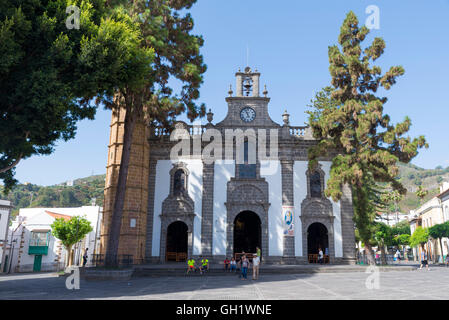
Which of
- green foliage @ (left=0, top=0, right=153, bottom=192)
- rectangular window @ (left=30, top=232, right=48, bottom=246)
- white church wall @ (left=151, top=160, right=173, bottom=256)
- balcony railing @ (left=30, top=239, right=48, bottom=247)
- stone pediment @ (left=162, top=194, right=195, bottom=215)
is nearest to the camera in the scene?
green foliage @ (left=0, top=0, right=153, bottom=192)

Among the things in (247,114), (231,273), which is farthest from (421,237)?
(231,273)

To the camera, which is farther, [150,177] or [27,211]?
[27,211]

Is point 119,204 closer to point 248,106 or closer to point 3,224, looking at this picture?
point 248,106

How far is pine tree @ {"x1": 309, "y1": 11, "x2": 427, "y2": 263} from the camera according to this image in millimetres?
21125

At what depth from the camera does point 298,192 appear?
80.0ft

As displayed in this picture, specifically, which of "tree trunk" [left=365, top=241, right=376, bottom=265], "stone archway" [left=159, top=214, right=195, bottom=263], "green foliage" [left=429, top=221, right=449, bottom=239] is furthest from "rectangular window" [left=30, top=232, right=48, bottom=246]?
"green foliage" [left=429, top=221, right=449, bottom=239]

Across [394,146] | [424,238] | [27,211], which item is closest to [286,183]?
[394,146]

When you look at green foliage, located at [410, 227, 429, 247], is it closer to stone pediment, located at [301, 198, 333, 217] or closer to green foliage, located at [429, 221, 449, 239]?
green foliage, located at [429, 221, 449, 239]

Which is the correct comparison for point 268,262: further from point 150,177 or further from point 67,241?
point 67,241

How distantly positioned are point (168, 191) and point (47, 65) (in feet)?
45.0

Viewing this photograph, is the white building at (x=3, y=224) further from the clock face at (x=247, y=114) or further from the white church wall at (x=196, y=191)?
the clock face at (x=247, y=114)

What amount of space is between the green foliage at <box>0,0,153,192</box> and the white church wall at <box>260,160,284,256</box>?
524 inches

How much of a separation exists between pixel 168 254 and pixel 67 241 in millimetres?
11192
